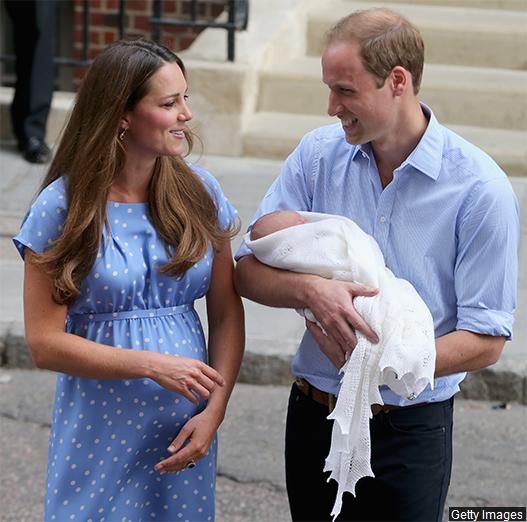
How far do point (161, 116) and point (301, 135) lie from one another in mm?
5255

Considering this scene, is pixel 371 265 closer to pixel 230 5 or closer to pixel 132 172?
pixel 132 172

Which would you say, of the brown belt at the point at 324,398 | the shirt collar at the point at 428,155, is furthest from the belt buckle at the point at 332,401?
the shirt collar at the point at 428,155

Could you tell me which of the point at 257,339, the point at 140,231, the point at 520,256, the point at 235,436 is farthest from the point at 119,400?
the point at 520,256

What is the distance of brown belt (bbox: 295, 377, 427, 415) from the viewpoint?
2934 millimetres

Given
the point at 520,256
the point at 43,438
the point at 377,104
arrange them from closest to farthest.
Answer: the point at 377,104, the point at 43,438, the point at 520,256

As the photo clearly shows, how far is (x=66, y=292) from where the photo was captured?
2848mm

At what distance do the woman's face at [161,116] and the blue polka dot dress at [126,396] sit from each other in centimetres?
19

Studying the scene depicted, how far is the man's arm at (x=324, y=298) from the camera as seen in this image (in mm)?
2715

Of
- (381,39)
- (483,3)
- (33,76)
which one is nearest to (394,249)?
(381,39)

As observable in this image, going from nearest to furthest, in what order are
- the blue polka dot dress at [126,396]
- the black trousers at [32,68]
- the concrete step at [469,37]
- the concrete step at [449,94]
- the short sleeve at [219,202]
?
1. the blue polka dot dress at [126,396]
2. the short sleeve at [219,202]
3. the black trousers at [32,68]
4. the concrete step at [449,94]
5. the concrete step at [469,37]

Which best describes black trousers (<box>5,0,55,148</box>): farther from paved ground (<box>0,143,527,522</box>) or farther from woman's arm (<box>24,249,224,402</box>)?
woman's arm (<box>24,249,224,402</box>)

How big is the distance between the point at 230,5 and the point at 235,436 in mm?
3802

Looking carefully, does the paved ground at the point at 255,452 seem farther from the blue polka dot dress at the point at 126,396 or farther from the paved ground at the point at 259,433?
the blue polka dot dress at the point at 126,396

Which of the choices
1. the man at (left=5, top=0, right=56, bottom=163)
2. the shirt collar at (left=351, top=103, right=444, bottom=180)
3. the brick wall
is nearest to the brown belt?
the shirt collar at (left=351, top=103, right=444, bottom=180)
